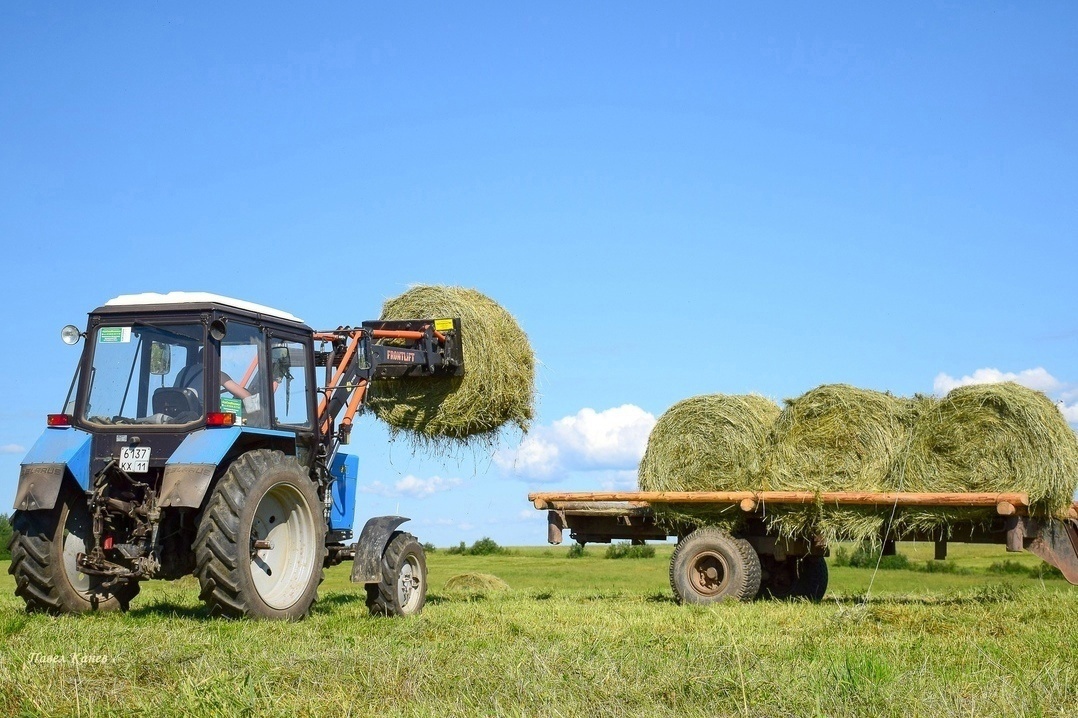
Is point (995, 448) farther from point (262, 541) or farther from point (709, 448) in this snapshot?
point (262, 541)

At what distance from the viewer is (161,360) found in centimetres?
848

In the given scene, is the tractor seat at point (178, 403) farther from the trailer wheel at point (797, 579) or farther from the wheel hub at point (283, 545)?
the trailer wheel at point (797, 579)

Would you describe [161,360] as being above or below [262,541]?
above

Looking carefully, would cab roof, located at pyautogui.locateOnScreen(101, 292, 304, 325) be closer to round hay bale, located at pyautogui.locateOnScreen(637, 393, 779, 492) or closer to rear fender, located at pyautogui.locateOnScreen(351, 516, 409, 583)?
rear fender, located at pyautogui.locateOnScreen(351, 516, 409, 583)

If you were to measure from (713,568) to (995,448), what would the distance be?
2887 mm

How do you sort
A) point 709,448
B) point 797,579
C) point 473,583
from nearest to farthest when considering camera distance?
point 709,448 < point 797,579 < point 473,583

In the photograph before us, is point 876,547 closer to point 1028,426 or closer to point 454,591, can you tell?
point 1028,426

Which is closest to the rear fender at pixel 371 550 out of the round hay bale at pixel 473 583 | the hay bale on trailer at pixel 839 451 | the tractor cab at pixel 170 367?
the tractor cab at pixel 170 367

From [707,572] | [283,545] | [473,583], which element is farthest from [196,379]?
[473,583]

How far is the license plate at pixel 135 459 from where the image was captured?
7.91 meters

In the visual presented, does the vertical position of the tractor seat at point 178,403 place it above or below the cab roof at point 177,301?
below

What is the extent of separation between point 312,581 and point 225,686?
3712mm

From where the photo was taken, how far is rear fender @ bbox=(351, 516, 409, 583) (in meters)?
9.20

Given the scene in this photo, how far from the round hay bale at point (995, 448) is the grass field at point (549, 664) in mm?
1400
